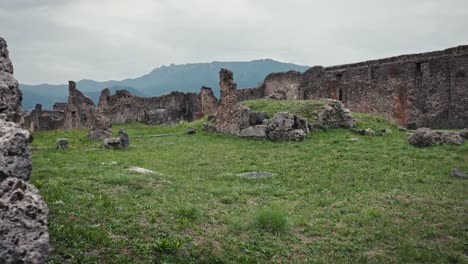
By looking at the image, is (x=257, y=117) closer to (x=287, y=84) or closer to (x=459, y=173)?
(x=459, y=173)

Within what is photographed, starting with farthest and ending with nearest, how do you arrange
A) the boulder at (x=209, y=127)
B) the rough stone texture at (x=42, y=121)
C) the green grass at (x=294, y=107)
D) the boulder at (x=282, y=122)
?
the rough stone texture at (x=42, y=121) < the boulder at (x=209, y=127) < the green grass at (x=294, y=107) < the boulder at (x=282, y=122)

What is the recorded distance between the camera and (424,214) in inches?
352

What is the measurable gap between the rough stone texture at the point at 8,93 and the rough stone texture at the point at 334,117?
17.4 metres

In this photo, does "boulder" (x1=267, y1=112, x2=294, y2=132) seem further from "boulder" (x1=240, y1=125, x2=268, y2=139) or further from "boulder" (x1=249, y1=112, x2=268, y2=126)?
"boulder" (x1=249, y1=112, x2=268, y2=126)

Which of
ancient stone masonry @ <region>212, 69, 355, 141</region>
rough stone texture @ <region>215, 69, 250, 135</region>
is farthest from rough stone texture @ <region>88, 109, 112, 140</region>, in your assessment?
rough stone texture @ <region>215, 69, 250, 135</region>

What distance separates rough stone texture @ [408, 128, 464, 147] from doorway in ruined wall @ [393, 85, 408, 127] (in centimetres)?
1431

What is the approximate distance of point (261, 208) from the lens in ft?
29.7

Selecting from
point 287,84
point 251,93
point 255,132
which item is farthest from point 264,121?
point 251,93

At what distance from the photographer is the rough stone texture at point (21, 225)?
4352 millimetres

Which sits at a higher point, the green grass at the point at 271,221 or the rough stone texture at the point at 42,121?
the rough stone texture at the point at 42,121

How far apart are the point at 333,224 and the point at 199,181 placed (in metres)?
4.66

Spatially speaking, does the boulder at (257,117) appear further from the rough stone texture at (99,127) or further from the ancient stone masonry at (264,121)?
the rough stone texture at (99,127)

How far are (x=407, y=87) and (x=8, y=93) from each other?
30.0 metres

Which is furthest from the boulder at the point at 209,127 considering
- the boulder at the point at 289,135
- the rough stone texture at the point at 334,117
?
the rough stone texture at the point at 334,117
